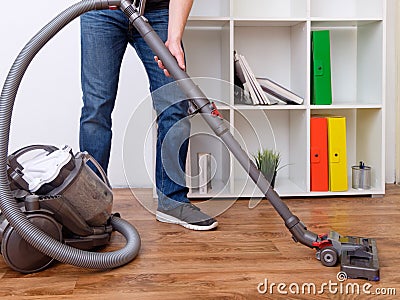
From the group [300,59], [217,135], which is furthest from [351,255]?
[300,59]

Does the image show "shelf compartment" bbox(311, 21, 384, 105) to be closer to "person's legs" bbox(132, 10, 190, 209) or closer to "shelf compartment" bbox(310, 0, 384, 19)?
"shelf compartment" bbox(310, 0, 384, 19)

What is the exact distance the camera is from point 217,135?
1.64 metres

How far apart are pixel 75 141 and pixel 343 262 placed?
150cm

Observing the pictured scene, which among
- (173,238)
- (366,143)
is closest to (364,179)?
(366,143)

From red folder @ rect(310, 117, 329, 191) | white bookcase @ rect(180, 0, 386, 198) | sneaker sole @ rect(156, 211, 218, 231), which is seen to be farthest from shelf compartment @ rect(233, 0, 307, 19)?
sneaker sole @ rect(156, 211, 218, 231)

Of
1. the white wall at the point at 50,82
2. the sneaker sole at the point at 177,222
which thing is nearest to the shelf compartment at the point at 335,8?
the white wall at the point at 50,82

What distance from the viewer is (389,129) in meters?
2.83

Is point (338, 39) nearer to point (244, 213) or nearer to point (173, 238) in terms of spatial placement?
point (244, 213)

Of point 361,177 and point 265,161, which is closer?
point 265,161

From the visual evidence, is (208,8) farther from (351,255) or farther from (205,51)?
(351,255)

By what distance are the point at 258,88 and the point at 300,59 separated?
24cm

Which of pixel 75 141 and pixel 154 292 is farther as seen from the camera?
pixel 75 141

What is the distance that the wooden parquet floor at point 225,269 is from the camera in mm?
1407

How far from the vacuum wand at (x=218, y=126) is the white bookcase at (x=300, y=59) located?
734 millimetres
